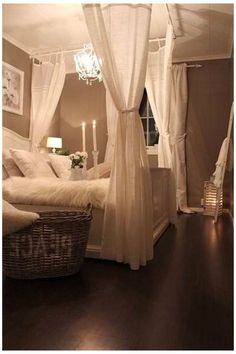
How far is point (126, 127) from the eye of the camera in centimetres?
234

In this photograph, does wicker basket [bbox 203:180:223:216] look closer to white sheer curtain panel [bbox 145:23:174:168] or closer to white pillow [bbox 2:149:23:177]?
white sheer curtain panel [bbox 145:23:174:168]

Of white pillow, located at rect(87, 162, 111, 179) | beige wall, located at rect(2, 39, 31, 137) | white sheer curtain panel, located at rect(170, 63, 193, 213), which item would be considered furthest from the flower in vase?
white sheer curtain panel, located at rect(170, 63, 193, 213)

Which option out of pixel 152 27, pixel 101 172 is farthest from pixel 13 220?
pixel 152 27

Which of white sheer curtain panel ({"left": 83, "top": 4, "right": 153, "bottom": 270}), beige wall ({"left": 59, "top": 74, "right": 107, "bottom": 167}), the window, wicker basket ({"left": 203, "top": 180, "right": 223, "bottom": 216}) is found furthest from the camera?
beige wall ({"left": 59, "top": 74, "right": 107, "bottom": 167})

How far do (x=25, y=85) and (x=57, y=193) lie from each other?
9.57ft

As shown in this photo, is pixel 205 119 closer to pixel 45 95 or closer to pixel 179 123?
pixel 179 123

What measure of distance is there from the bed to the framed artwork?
0.39 metres

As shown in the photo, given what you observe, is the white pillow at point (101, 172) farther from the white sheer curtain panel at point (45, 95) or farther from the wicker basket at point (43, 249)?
the white sheer curtain panel at point (45, 95)

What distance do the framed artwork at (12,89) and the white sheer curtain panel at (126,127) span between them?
2.65 metres

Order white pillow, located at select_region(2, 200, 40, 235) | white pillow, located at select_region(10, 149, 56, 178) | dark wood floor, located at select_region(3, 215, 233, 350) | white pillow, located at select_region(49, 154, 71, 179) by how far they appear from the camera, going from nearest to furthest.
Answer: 1. dark wood floor, located at select_region(3, 215, 233, 350)
2. white pillow, located at select_region(2, 200, 40, 235)
3. white pillow, located at select_region(10, 149, 56, 178)
4. white pillow, located at select_region(49, 154, 71, 179)

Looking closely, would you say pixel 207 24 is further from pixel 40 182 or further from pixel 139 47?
pixel 40 182

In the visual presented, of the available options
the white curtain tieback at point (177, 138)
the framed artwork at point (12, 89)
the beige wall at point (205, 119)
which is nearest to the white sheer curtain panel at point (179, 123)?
the white curtain tieback at point (177, 138)

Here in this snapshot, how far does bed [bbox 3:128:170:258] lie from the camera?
2547 mm

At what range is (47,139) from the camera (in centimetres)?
530
